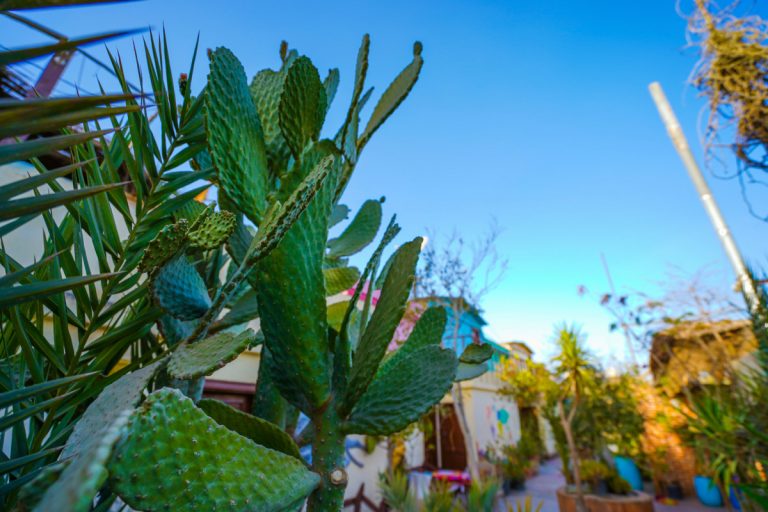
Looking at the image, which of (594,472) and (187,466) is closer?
(187,466)

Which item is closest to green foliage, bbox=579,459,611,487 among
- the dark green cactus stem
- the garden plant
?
the garden plant

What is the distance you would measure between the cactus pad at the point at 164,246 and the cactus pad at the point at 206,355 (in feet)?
0.44

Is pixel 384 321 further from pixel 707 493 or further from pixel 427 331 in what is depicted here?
pixel 707 493

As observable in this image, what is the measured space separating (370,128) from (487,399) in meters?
12.9

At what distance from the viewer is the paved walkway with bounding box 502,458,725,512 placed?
697 cm

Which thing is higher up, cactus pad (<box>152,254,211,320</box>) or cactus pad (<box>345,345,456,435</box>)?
cactus pad (<box>152,254,211,320</box>)

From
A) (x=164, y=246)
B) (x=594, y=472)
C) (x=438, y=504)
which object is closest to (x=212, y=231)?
(x=164, y=246)

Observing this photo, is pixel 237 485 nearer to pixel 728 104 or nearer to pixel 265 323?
pixel 265 323

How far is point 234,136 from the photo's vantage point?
0.72 meters

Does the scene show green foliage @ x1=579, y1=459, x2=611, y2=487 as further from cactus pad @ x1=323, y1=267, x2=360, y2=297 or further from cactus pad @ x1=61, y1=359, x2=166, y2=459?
cactus pad @ x1=61, y1=359, x2=166, y2=459

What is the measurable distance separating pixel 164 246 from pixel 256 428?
0.34 meters

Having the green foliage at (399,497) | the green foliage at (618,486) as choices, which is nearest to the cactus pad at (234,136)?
the green foliage at (399,497)

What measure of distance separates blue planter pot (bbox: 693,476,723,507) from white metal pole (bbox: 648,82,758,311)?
6.62 metres

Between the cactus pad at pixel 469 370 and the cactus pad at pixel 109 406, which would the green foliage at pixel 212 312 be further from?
the cactus pad at pixel 469 370
